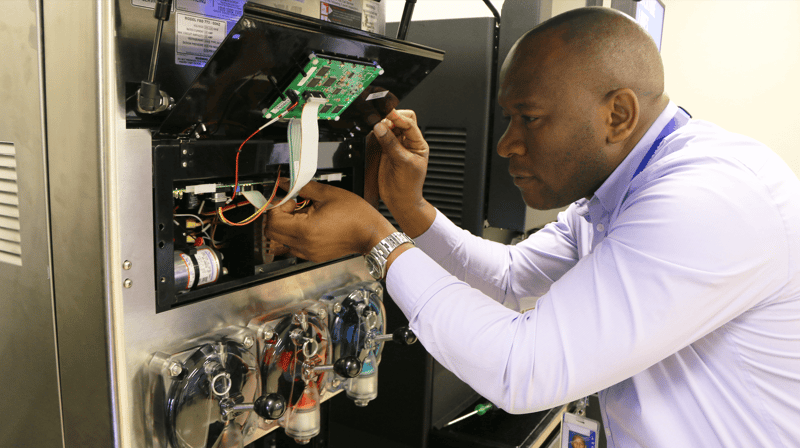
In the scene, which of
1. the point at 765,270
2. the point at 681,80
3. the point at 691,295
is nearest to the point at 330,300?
the point at 691,295

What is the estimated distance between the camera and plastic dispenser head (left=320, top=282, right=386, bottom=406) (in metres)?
0.95

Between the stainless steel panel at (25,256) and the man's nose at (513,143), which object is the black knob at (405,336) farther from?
the stainless steel panel at (25,256)

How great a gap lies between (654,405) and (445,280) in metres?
0.39

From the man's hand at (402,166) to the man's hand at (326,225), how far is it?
20 centimetres

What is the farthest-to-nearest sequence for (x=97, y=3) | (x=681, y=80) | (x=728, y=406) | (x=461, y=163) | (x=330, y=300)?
(x=681, y=80)
(x=461, y=163)
(x=330, y=300)
(x=728, y=406)
(x=97, y=3)

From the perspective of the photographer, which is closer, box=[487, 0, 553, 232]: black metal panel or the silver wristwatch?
the silver wristwatch

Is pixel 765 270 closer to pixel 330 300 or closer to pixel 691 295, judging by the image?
pixel 691 295

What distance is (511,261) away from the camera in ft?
4.44

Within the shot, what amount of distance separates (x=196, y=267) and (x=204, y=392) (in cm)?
17

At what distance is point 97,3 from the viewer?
0.58 m

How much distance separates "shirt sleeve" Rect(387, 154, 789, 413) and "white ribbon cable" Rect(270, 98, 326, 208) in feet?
1.05

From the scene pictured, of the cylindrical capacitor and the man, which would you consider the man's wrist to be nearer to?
the man

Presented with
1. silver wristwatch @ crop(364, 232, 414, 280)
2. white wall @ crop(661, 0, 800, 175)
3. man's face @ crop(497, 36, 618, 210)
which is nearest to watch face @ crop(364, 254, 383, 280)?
silver wristwatch @ crop(364, 232, 414, 280)

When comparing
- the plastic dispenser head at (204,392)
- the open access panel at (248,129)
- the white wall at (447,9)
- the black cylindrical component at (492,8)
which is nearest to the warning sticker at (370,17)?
the open access panel at (248,129)
